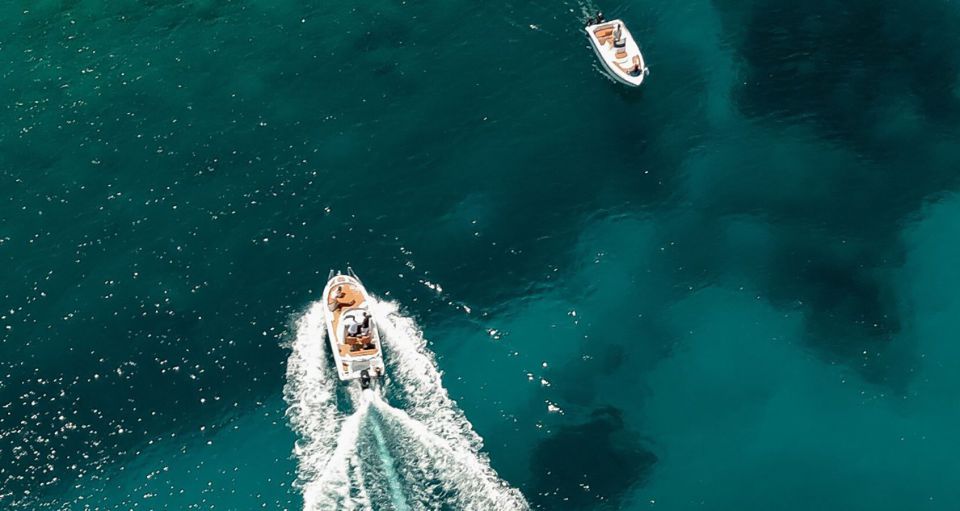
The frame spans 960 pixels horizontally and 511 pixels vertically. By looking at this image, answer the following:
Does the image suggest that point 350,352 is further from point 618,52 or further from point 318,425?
point 618,52

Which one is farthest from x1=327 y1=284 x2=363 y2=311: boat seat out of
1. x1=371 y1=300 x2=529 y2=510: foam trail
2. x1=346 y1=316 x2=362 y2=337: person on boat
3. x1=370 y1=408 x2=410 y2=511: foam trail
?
x1=370 y1=408 x2=410 y2=511: foam trail

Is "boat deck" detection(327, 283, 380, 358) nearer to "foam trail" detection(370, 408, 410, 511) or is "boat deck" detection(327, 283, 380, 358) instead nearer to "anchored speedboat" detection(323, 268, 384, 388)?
"anchored speedboat" detection(323, 268, 384, 388)

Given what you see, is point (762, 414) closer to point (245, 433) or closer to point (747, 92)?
point (747, 92)

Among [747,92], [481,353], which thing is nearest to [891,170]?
[747,92]

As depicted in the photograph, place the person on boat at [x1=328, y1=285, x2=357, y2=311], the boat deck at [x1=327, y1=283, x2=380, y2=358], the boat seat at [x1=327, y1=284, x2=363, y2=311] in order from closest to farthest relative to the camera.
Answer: the boat deck at [x1=327, y1=283, x2=380, y2=358] < the person on boat at [x1=328, y1=285, x2=357, y2=311] < the boat seat at [x1=327, y1=284, x2=363, y2=311]

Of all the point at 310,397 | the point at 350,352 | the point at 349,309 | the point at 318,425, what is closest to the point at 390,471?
the point at 318,425

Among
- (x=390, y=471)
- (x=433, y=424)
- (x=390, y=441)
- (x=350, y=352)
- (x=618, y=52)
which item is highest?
(x=618, y=52)
